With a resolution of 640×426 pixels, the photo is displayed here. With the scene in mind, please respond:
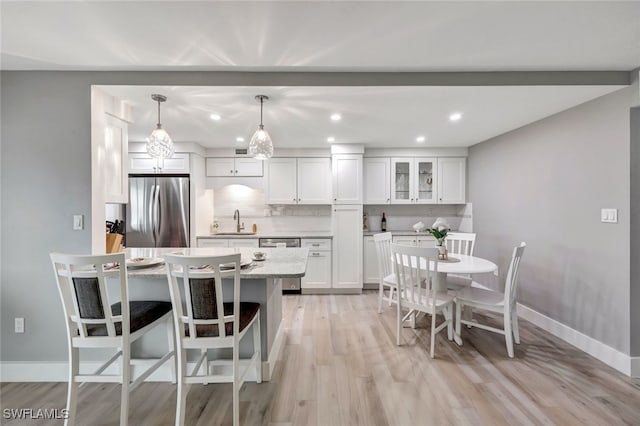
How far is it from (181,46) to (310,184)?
279 cm

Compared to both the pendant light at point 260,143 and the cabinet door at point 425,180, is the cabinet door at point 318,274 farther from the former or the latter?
the pendant light at point 260,143

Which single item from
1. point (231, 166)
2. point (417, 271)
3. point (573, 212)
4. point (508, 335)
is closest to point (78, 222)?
point (231, 166)

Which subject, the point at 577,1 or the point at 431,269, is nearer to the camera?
the point at 577,1

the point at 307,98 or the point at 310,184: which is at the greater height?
the point at 307,98

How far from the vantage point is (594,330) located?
2.45 m

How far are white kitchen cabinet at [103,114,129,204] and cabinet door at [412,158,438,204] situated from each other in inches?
151

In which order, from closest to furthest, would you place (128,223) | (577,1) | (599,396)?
(577,1), (599,396), (128,223)

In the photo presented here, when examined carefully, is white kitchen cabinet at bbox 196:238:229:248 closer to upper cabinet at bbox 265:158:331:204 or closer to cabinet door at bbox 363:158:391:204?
upper cabinet at bbox 265:158:331:204

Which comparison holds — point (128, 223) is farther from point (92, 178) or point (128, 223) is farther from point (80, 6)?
point (80, 6)

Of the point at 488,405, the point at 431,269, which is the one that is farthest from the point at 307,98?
the point at 488,405

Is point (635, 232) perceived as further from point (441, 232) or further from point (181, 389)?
point (181, 389)

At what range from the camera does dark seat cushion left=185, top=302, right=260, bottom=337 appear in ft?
5.33

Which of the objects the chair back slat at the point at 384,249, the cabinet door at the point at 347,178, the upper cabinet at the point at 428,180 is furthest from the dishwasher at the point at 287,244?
the upper cabinet at the point at 428,180

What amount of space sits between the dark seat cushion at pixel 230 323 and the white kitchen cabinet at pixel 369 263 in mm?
2578
